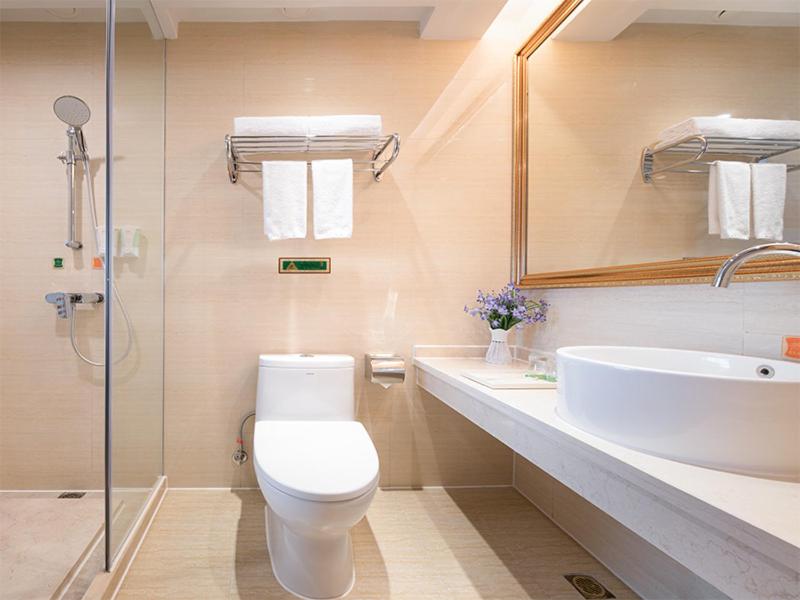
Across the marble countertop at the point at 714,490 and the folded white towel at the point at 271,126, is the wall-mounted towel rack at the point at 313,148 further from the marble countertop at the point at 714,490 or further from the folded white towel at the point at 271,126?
the marble countertop at the point at 714,490

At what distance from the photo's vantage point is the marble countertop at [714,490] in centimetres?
53

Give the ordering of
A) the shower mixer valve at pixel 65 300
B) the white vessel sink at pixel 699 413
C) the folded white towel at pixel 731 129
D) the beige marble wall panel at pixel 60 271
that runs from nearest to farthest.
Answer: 1. the white vessel sink at pixel 699 413
2. the folded white towel at pixel 731 129
3. the beige marble wall panel at pixel 60 271
4. the shower mixer valve at pixel 65 300

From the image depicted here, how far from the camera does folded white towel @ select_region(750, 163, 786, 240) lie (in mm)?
944

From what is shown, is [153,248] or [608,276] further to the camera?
[153,248]

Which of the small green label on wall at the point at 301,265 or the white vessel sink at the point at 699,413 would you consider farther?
the small green label on wall at the point at 301,265

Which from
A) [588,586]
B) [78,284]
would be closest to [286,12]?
[78,284]

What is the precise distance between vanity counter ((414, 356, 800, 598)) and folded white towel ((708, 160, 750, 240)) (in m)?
0.62

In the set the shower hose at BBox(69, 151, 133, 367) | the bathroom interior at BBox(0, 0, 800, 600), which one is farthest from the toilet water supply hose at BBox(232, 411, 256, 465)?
the shower hose at BBox(69, 151, 133, 367)

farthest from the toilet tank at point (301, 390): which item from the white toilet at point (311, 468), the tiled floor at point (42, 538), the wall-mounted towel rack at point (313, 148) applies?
the wall-mounted towel rack at point (313, 148)

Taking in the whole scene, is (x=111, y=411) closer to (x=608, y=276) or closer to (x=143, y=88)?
(x=143, y=88)

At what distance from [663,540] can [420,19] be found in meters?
2.12

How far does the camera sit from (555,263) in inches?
71.4

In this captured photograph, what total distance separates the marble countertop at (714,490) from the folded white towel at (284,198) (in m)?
1.27

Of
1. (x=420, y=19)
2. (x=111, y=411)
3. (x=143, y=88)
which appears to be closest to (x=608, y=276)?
(x=420, y=19)
